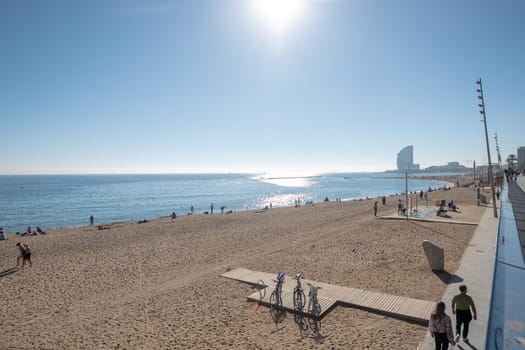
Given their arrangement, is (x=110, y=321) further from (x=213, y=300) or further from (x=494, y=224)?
(x=494, y=224)

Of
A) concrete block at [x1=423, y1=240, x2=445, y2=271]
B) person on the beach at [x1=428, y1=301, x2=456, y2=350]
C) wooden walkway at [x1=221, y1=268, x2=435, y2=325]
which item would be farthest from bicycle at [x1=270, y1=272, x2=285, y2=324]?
concrete block at [x1=423, y1=240, x2=445, y2=271]

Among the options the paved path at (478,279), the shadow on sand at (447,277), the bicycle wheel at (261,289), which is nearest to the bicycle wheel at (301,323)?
the bicycle wheel at (261,289)

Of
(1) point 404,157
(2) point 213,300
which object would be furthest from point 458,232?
(1) point 404,157

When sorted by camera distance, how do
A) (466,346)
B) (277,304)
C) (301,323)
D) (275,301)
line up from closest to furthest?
(466,346), (301,323), (277,304), (275,301)

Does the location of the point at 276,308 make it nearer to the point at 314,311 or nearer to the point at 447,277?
the point at 314,311

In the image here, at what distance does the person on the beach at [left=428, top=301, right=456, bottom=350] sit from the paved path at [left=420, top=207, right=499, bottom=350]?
438 mm

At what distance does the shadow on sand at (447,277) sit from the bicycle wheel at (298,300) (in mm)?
4508

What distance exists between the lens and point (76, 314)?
9078 millimetres

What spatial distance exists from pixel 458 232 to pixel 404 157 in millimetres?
29803

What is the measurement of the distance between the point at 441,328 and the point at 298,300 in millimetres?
3774

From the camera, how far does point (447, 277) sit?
Answer: 10125mm

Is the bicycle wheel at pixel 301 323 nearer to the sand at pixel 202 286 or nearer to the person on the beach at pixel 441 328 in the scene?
the sand at pixel 202 286

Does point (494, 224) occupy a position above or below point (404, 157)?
below

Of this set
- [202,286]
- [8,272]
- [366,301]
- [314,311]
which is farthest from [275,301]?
[8,272]
